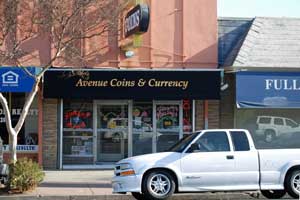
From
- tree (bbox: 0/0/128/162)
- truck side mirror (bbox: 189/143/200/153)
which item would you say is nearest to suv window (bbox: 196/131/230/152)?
truck side mirror (bbox: 189/143/200/153)

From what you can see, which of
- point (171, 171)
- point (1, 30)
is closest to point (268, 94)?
point (171, 171)

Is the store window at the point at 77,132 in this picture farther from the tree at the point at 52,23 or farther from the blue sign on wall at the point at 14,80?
the tree at the point at 52,23

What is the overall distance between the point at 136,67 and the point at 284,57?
4937 millimetres

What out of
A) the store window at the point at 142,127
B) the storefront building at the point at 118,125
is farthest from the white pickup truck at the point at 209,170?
the store window at the point at 142,127

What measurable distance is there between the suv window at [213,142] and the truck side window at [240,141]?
0.17 meters

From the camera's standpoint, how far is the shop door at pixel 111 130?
20719 millimetres

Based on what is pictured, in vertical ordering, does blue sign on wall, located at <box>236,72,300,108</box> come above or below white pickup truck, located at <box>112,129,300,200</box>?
above

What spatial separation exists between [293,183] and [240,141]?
4.90 feet

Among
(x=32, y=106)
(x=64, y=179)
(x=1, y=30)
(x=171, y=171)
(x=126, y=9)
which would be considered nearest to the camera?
(x=171, y=171)

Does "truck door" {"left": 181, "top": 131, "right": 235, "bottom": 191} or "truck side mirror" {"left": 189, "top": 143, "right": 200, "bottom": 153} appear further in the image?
"truck side mirror" {"left": 189, "top": 143, "right": 200, "bottom": 153}

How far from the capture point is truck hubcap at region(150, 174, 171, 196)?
1322cm

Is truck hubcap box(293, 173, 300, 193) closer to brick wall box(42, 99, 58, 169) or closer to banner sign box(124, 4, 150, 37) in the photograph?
banner sign box(124, 4, 150, 37)

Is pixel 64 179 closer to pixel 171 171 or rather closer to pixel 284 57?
pixel 171 171

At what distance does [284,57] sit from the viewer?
2003 cm
